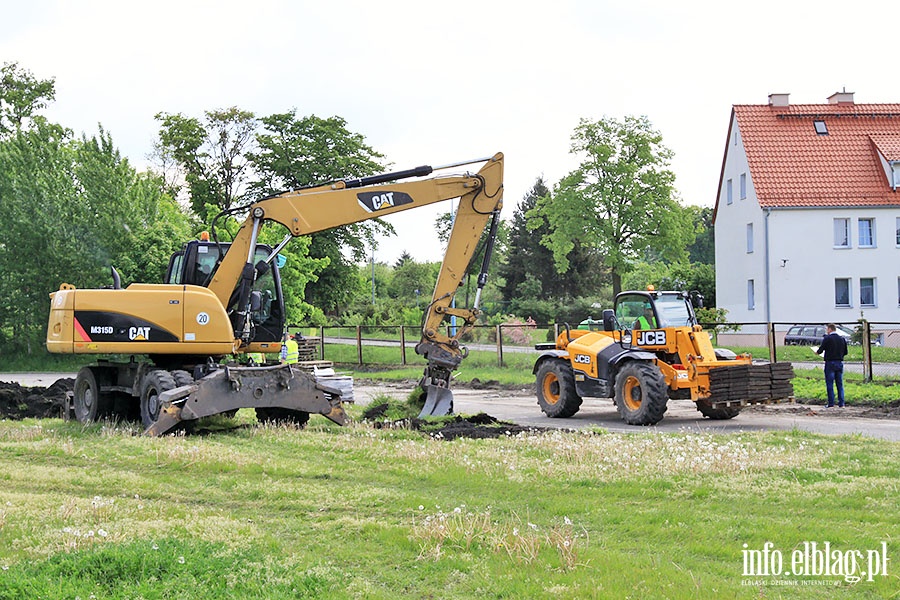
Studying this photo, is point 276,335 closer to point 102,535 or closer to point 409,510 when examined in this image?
point 409,510

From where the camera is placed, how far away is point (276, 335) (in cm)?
1694

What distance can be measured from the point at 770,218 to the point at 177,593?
1668 inches

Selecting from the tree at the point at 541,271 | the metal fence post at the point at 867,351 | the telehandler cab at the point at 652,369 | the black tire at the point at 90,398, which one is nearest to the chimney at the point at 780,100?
the tree at the point at 541,271

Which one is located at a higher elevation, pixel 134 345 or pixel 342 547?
pixel 134 345

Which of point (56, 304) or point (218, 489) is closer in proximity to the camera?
point (218, 489)

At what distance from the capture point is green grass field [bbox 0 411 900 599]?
259 inches

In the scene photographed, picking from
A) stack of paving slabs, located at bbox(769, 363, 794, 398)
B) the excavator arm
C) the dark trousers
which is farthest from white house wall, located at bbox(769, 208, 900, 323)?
the excavator arm

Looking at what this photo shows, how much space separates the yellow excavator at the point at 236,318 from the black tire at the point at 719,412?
4540mm

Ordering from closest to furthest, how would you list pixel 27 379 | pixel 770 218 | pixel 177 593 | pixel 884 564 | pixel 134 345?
pixel 177 593, pixel 884 564, pixel 134 345, pixel 27 379, pixel 770 218

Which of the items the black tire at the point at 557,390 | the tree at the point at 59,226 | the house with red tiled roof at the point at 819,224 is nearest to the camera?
the black tire at the point at 557,390

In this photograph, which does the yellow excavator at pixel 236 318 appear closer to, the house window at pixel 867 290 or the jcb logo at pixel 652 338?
the jcb logo at pixel 652 338

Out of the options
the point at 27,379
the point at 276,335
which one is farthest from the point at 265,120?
the point at 276,335

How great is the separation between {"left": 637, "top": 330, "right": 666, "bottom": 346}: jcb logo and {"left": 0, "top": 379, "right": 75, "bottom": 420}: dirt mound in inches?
418

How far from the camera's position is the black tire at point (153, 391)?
590 inches
